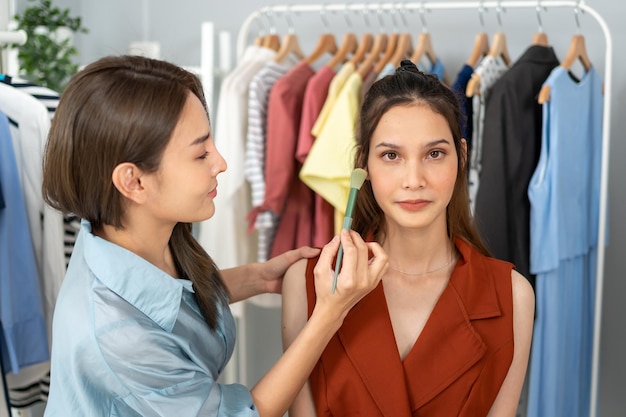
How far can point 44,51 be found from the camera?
259 centimetres

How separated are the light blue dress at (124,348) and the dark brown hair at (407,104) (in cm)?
45

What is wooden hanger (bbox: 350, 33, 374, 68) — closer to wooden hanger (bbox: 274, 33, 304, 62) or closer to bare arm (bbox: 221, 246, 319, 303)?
wooden hanger (bbox: 274, 33, 304, 62)

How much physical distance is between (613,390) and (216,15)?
196 centimetres

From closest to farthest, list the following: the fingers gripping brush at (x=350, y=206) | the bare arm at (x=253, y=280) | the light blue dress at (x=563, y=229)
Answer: the fingers gripping brush at (x=350, y=206) < the bare arm at (x=253, y=280) < the light blue dress at (x=563, y=229)

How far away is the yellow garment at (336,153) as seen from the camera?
7.33 feet

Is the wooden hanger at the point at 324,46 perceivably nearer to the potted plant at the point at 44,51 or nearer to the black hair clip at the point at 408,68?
the potted plant at the point at 44,51

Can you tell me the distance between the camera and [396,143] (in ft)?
4.67

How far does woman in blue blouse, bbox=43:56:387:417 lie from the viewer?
3.74ft

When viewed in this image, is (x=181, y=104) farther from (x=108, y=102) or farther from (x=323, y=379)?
(x=323, y=379)

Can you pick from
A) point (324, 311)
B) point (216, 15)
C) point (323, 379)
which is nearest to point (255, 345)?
point (216, 15)

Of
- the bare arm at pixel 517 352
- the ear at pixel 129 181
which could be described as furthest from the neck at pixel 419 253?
the ear at pixel 129 181

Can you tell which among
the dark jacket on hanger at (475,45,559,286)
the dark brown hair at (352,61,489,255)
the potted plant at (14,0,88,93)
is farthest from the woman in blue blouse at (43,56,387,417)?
the potted plant at (14,0,88,93)

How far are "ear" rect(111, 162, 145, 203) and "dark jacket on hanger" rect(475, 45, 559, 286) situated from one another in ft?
3.82

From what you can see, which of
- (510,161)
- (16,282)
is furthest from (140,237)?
(510,161)
